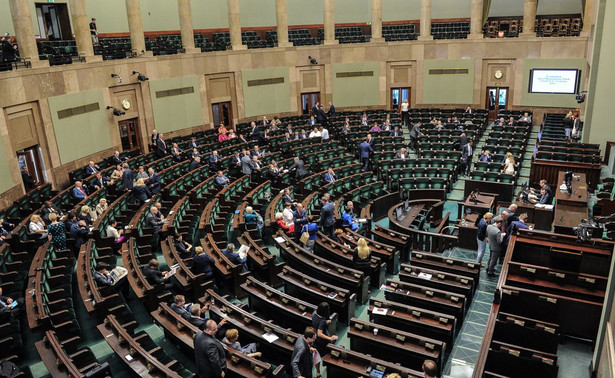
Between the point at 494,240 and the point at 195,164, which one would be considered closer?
the point at 494,240

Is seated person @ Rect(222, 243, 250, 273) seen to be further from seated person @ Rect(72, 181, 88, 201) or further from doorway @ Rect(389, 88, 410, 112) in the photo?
doorway @ Rect(389, 88, 410, 112)

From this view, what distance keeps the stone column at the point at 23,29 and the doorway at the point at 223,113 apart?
27.0 feet

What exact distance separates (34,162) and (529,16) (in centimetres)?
2042

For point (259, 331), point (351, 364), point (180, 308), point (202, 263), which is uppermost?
point (202, 263)

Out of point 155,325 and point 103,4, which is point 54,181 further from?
point 103,4

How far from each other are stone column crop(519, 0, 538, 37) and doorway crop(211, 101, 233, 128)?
13468mm

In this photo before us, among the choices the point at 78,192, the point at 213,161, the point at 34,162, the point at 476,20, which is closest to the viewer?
the point at 78,192

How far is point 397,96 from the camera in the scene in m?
24.5

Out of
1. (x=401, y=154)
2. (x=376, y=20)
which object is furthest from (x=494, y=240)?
(x=376, y=20)

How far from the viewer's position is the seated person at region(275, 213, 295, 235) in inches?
435

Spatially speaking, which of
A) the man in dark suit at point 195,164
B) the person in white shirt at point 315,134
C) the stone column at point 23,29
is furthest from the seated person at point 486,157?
the stone column at point 23,29

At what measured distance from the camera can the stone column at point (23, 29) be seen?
46.0ft

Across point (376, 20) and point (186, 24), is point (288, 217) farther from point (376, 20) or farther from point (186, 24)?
point (376, 20)

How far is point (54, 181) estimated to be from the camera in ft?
49.4
